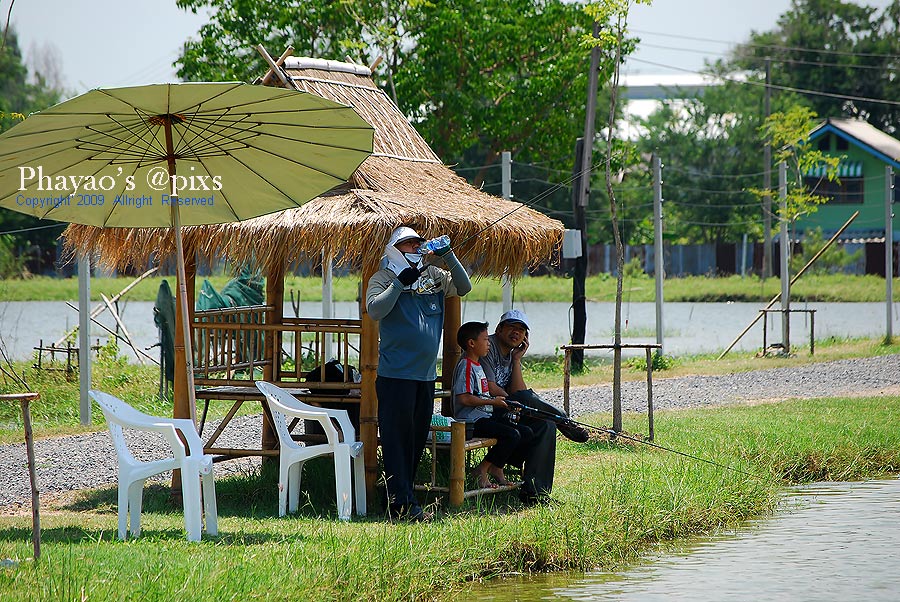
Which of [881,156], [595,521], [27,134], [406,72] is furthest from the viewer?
[881,156]

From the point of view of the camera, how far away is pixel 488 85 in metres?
22.8

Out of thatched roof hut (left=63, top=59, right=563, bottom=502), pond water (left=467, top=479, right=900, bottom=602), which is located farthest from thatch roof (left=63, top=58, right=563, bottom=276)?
pond water (left=467, top=479, right=900, bottom=602)

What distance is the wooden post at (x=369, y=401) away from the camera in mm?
8398

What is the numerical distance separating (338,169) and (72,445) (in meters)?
5.38

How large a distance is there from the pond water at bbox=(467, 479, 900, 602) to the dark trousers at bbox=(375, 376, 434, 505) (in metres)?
1.17

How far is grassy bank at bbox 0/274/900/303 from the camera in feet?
132

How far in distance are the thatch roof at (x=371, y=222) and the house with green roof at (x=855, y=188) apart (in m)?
36.6

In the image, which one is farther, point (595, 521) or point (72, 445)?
point (72, 445)

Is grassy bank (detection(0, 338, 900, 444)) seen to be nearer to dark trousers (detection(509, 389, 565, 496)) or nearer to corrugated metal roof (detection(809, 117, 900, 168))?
dark trousers (detection(509, 389, 565, 496))

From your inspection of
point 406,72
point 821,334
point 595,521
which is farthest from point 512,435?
point 821,334

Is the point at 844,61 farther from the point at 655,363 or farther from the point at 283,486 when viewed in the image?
the point at 283,486

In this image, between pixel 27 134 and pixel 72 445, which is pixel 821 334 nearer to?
pixel 72 445

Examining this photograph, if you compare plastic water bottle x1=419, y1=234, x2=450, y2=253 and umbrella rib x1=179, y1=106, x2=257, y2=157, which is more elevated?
umbrella rib x1=179, y1=106, x2=257, y2=157

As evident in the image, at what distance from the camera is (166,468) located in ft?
23.7
